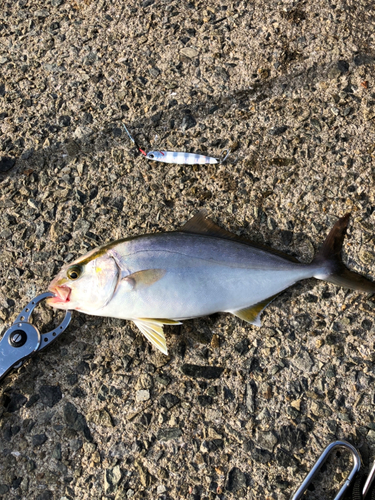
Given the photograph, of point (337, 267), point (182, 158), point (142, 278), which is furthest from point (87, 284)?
point (337, 267)

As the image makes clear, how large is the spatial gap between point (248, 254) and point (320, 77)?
5.05ft

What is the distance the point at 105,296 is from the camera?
2270 millimetres

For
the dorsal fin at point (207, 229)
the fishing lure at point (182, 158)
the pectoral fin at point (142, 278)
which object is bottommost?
the pectoral fin at point (142, 278)

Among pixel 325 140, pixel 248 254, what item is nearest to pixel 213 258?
pixel 248 254

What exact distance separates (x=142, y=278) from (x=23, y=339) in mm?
809

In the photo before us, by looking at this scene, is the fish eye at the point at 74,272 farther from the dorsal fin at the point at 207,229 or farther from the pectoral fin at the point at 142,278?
the dorsal fin at the point at 207,229

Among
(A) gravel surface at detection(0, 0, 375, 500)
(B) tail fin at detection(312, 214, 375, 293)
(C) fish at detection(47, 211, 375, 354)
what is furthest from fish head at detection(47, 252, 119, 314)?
(B) tail fin at detection(312, 214, 375, 293)

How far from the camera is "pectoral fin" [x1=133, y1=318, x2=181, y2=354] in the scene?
2.29 meters

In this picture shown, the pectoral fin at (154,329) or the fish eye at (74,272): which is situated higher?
the fish eye at (74,272)

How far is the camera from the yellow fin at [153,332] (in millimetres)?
2281

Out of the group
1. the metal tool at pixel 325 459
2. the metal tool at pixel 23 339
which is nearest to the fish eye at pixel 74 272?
the metal tool at pixel 23 339

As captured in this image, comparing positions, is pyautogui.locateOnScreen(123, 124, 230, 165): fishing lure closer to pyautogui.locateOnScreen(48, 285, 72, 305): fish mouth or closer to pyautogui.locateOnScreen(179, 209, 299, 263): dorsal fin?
pyautogui.locateOnScreen(179, 209, 299, 263): dorsal fin

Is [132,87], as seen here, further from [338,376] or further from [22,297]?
[338,376]

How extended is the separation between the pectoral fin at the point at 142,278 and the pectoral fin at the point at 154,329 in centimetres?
21
